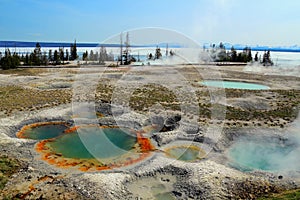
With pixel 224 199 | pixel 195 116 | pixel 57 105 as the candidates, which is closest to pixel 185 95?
pixel 195 116

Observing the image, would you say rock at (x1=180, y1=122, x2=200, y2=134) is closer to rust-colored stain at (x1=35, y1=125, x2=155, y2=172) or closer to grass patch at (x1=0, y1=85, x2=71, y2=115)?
rust-colored stain at (x1=35, y1=125, x2=155, y2=172)

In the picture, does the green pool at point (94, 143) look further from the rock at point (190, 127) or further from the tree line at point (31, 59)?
the tree line at point (31, 59)

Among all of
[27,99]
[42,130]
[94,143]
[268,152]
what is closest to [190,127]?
[268,152]

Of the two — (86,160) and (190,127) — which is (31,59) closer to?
(190,127)

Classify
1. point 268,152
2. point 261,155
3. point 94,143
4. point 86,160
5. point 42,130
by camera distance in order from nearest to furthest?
point 86,160, point 261,155, point 268,152, point 94,143, point 42,130

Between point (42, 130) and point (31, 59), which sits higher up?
point (31, 59)

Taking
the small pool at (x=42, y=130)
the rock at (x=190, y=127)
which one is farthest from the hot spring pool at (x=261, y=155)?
the small pool at (x=42, y=130)
